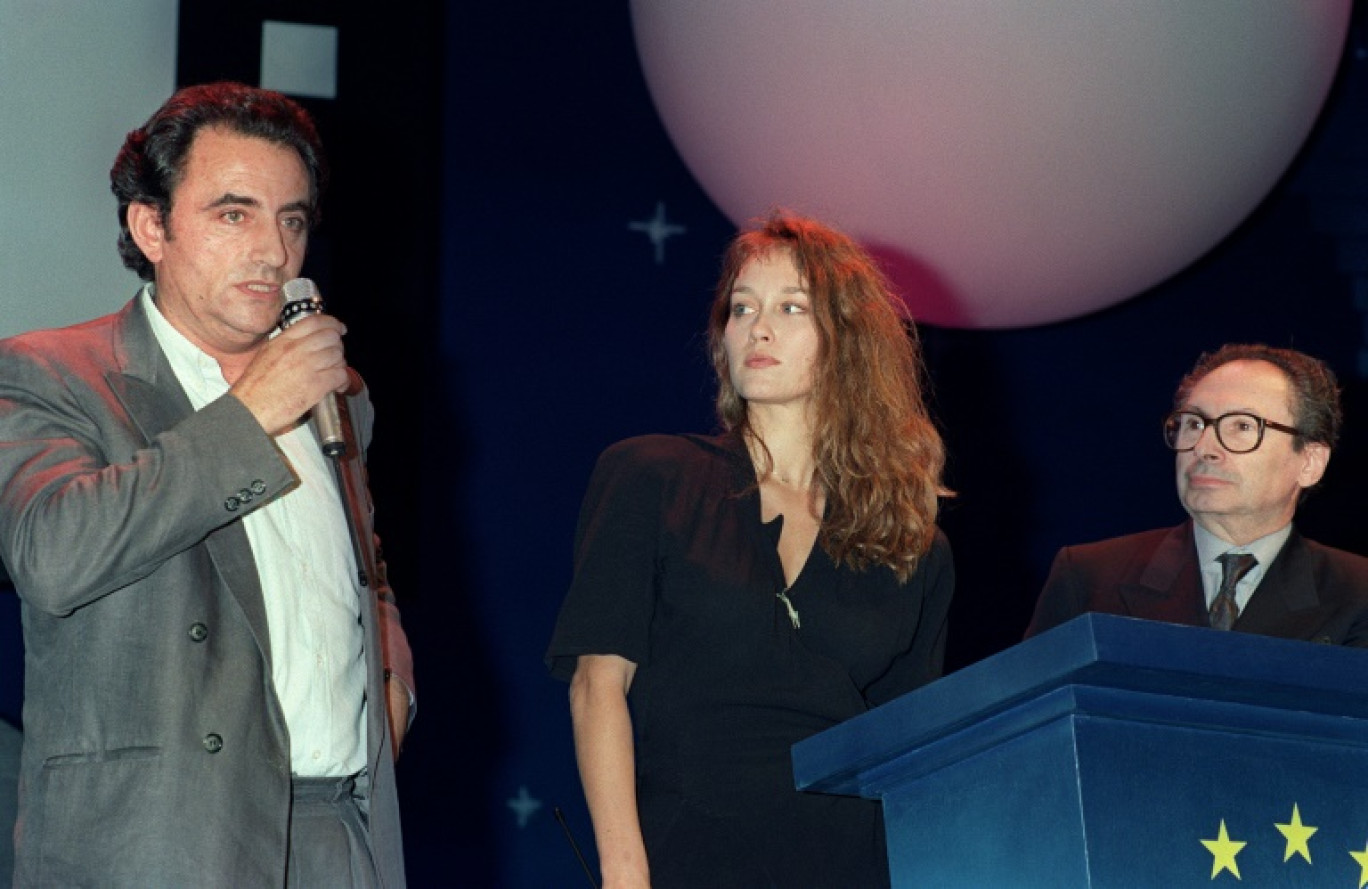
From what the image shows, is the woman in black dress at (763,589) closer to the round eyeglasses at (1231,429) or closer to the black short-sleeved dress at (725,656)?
the black short-sleeved dress at (725,656)

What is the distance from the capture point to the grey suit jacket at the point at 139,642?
5.57ft

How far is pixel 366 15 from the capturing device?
11.7ft

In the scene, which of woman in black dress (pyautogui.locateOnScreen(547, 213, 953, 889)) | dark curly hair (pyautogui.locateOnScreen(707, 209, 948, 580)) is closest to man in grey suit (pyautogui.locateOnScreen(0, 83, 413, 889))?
woman in black dress (pyautogui.locateOnScreen(547, 213, 953, 889))

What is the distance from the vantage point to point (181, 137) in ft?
6.89

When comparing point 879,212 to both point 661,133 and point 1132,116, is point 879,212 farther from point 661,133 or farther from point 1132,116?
point 661,133

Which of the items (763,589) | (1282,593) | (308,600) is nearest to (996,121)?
(1282,593)

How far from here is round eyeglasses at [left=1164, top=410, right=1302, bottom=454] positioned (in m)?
2.84

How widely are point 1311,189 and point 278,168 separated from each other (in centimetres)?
269

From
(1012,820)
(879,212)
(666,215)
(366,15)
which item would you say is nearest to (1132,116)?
(879,212)

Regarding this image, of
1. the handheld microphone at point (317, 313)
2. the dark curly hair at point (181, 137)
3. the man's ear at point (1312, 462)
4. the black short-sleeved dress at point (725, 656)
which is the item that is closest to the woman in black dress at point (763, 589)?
the black short-sleeved dress at point (725, 656)

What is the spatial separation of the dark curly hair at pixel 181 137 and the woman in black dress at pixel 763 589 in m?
0.52

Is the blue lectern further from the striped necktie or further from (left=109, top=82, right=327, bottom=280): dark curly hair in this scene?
the striped necktie

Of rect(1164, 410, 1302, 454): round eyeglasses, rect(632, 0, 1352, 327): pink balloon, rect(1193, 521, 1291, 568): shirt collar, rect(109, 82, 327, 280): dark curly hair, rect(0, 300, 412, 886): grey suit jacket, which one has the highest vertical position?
rect(632, 0, 1352, 327): pink balloon

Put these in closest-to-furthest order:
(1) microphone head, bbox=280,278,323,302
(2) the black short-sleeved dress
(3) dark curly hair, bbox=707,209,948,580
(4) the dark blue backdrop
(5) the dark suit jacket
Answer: (1) microphone head, bbox=280,278,323,302 < (2) the black short-sleeved dress < (3) dark curly hair, bbox=707,209,948,580 < (5) the dark suit jacket < (4) the dark blue backdrop
